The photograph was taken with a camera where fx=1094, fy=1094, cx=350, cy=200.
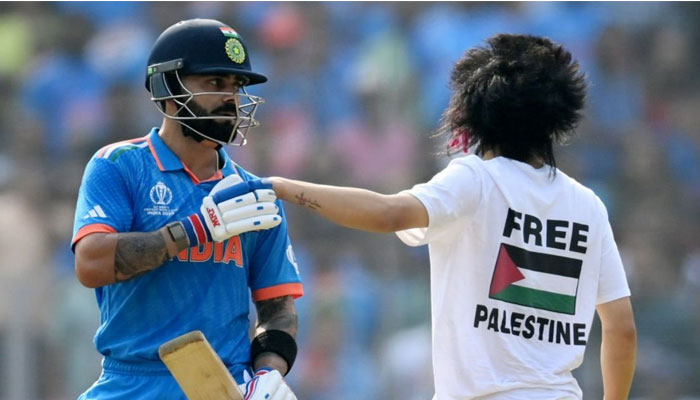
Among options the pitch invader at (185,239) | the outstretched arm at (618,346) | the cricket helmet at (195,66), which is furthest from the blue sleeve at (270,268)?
the outstretched arm at (618,346)

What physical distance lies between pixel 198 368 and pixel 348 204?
71 cm

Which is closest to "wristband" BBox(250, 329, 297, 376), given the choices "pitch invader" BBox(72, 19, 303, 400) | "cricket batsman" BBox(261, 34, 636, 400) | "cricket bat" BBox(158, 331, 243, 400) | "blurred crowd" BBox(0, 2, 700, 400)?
"pitch invader" BBox(72, 19, 303, 400)

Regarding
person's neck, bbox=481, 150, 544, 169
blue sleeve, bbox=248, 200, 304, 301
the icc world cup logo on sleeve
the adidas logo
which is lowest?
blue sleeve, bbox=248, 200, 304, 301

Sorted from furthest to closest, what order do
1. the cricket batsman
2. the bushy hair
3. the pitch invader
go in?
the bushy hair, the cricket batsman, the pitch invader

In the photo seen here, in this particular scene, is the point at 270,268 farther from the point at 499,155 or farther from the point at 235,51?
the point at 499,155

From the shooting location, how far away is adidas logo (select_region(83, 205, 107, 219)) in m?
3.61

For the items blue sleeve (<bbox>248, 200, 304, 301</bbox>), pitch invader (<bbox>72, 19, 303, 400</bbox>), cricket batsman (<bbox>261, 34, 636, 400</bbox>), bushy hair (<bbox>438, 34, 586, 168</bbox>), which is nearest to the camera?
pitch invader (<bbox>72, 19, 303, 400</bbox>)

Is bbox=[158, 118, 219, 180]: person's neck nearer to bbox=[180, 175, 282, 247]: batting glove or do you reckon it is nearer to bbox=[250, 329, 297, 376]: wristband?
bbox=[180, 175, 282, 247]: batting glove

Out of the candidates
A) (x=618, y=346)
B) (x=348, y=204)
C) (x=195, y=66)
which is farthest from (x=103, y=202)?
(x=618, y=346)

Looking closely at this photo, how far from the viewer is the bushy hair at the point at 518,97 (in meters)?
3.80

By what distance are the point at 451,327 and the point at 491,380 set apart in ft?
0.73

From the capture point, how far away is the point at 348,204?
3.54 metres

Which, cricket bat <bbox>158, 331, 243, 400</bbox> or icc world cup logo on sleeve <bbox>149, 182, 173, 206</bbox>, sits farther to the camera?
icc world cup logo on sleeve <bbox>149, 182, 173, 206</bbox>

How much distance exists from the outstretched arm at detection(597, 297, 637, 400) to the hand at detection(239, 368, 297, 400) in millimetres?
1225
